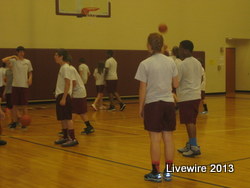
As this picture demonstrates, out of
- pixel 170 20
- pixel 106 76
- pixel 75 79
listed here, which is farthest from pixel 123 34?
pixel 75 79

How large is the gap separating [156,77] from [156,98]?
25 centimetres

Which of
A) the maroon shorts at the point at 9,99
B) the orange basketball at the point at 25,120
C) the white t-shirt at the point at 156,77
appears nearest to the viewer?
the white t-shirt at the point at 156,77

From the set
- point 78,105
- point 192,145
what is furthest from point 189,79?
point 78,105

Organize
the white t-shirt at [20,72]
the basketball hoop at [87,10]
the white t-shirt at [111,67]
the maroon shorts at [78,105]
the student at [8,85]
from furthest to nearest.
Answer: the basketball hoop at [87,10] < the white t-shirt at [111,67] < the student at [8,85] < the white t-shirt at [20,72] < the maroon shorts at [78,105]

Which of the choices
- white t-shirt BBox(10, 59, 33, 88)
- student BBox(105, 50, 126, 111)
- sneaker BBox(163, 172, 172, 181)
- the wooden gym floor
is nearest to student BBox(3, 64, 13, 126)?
white t-shirt BBox(10, 59, 33, 88)

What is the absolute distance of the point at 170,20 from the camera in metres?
20.4

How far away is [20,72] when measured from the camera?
9.85 meters

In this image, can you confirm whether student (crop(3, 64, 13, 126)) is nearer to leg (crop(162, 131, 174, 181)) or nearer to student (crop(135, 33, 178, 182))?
student (crop(135, 33, 178, 182))

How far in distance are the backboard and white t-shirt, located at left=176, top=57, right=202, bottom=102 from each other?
8.50 m

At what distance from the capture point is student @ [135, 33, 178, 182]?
5078mm

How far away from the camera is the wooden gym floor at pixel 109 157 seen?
525 cm

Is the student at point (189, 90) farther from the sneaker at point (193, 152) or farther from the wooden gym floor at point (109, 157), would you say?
the wooden gym floor at point (109, 157)

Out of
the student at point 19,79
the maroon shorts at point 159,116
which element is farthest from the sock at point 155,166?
the student at point 19,79

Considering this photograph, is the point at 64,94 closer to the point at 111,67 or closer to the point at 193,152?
the point at 193,152
